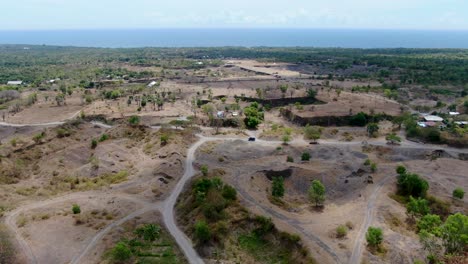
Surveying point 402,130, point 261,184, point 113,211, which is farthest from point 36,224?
point 402,130

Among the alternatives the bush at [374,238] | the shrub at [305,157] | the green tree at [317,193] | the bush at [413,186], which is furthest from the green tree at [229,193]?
the bush at [413,186]

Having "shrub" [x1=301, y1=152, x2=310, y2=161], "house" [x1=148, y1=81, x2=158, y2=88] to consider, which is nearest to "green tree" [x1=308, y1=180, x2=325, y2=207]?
"shrub" [x1=301, y1=152, x2=310, y2=161]

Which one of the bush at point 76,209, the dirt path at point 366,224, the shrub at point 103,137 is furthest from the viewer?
the shrub at point 103,137

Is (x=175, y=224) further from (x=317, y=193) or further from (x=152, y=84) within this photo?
(x=152, y=84)

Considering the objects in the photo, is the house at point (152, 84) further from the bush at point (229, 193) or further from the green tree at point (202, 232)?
the green tree at point (202, 232)

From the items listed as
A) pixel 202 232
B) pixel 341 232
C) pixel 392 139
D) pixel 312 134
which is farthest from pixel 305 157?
pixel 202 232

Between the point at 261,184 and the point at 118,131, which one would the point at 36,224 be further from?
the point at 118,131

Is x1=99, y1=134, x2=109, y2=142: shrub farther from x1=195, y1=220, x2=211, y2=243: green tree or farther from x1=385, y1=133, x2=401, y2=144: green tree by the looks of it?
x1=385, y1=133, x2=401, y2=144: green tree
